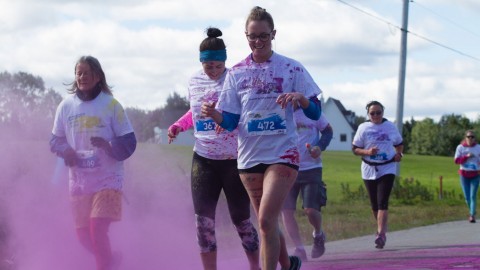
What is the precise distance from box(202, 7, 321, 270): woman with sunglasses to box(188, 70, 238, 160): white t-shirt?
592 millimetres

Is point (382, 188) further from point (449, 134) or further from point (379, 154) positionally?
point (449, 134)

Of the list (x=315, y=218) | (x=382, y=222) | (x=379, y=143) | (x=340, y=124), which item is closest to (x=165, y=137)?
(x=379, y=143)

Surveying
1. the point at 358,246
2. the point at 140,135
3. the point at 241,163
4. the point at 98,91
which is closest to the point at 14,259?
the point at 98,91

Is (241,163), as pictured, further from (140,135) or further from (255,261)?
(140,135)

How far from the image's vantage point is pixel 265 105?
6590mm

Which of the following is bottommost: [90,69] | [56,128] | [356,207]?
[356,207]

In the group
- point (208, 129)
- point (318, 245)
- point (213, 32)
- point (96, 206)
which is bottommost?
point (318, 245)

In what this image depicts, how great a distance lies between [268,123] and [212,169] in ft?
3.34

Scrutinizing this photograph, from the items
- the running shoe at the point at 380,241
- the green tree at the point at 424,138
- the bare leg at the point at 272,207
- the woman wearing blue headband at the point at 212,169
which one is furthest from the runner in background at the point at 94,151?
the green tree at the point at 424,138

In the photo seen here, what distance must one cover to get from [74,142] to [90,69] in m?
0.60

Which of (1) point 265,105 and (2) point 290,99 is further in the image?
(1) point 265,105

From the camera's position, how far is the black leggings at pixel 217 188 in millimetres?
7379

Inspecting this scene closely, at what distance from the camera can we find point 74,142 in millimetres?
7332

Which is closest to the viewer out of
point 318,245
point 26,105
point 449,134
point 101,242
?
point 101,242
